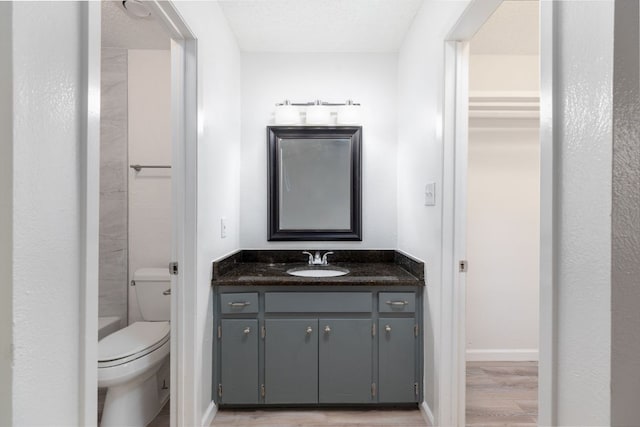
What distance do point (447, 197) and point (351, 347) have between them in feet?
3.33

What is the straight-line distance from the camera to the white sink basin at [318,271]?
2.32 metres

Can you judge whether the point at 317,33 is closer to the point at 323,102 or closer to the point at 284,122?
the point at 323,102

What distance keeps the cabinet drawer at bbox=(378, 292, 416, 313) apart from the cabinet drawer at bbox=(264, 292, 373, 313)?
7cm

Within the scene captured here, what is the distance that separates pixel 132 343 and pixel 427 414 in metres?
1.65

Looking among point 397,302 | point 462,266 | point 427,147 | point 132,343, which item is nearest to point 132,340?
point 132,343

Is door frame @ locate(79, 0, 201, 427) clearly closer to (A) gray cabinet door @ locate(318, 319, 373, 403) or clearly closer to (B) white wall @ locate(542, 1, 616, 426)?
(A) gray cabinet door @ locate(318, 319, 373, 403)

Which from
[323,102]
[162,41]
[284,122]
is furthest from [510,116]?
[162,41]

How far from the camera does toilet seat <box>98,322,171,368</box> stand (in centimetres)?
171

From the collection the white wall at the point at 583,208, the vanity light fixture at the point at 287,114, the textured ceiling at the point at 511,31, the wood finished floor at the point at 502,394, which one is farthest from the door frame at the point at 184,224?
the textured ceiling at the point at 511,31

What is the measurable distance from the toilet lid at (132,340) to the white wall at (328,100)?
0.83 meters

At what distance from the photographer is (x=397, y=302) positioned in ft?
6.72

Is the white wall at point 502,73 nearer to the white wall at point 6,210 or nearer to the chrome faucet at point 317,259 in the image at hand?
the chrome faucet at point 317,259

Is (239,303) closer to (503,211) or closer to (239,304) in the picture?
(239,304)

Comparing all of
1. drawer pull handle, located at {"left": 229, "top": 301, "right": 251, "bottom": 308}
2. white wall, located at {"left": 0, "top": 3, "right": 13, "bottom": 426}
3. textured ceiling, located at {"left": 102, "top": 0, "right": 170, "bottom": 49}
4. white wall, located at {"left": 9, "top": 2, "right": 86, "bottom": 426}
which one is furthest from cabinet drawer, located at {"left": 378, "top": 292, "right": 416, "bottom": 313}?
textured ceiling, located at {"left": 102, "top": 0, "right": 170, "bottom": 49}
